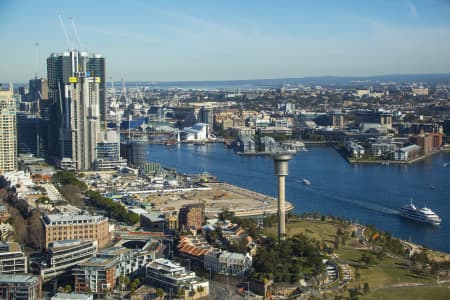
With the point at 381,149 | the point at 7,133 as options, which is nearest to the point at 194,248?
the point at 7,133

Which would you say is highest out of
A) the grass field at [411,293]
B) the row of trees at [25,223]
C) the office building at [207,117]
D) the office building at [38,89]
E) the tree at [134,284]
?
the office building at [38,89]

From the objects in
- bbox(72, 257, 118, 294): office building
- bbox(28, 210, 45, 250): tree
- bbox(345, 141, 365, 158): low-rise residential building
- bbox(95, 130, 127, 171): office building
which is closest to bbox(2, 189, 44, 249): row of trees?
bbox(28, 210, 45, 250): tree

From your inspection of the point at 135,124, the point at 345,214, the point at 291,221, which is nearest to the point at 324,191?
the point at 345,214

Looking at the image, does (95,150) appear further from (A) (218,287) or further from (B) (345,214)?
(A) (218,287)

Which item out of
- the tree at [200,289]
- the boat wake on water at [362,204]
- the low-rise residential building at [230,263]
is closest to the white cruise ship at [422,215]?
the boat wake on water at [362,204]

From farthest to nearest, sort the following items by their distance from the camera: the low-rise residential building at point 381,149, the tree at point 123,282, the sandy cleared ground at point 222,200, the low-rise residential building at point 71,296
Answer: the low-rise residential building at point 381,149 < the sandy cleared ground at point 222,200 < the tree at point 123,282 < the low-rise residential building at point 71,296

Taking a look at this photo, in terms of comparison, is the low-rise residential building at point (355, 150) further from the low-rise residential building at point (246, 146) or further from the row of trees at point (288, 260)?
the row of trees at point (288, 260)

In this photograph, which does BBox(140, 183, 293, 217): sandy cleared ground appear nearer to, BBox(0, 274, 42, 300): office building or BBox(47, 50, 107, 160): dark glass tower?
BBox(47, 50, 107, 160): dark glass tower

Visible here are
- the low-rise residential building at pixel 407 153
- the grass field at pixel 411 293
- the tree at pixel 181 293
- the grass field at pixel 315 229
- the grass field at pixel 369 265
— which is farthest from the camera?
the low-rise residential building at pixel 407 153
